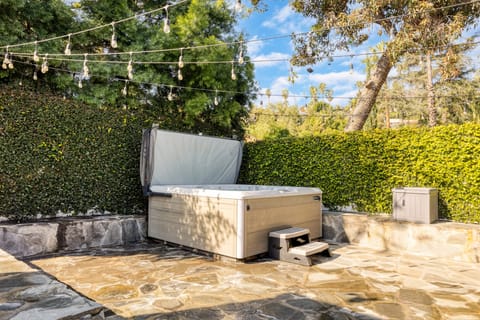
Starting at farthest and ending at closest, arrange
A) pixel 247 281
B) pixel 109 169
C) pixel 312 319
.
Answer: pixel 109 169, pixel 247 281, pixel 312 319

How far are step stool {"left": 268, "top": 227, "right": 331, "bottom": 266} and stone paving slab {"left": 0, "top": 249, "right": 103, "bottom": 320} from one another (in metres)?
2.67

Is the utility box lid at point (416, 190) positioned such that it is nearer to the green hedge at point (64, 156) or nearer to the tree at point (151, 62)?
the tree at point (151, 62)

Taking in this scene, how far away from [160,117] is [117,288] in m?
4.06

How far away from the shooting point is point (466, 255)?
4.31 meters

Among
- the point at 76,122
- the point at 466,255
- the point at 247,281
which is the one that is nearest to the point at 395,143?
the point at 466,255

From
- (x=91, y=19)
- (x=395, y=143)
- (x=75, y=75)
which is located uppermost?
(x=91, y=19)

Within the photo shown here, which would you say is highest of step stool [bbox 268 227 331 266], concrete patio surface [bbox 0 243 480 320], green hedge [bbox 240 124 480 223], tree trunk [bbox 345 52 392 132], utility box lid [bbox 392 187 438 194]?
tree trunk [bbox 345 52 392 132]

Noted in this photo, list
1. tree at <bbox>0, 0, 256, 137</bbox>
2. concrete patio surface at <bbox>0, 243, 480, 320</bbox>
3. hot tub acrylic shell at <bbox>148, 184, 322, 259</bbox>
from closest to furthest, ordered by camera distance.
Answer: concrete patio surface at <bbox>0, 243, 480, 320</bbox> < hot tub acrylic shell at <bbox>148, 184, 322, 259</bbox> < tree at <bbox>0, 0, 256, 137</bbox>

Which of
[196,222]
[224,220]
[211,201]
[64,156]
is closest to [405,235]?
[224,220]

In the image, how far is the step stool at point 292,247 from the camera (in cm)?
419

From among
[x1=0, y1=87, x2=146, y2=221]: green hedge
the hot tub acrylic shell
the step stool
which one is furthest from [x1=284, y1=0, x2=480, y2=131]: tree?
[x1=0, y1=87, x2=146, y2=221]: green hedge

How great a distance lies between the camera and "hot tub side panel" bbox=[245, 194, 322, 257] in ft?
14.2

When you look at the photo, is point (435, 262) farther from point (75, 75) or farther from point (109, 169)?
point (75, 75)

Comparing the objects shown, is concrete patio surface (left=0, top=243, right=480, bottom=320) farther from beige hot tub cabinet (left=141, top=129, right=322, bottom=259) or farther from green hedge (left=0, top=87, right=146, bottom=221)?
green hedge (left=0, top=87, right=146, bottom=221)
